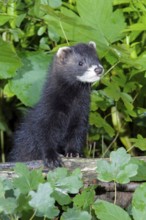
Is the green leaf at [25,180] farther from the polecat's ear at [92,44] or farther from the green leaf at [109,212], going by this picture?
the polecat's ear at [92,44]

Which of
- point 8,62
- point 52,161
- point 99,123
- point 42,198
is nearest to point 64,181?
point 42,198

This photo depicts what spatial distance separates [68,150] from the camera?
13.2 feet

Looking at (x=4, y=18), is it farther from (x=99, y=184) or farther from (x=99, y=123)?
(x=99, y=184)

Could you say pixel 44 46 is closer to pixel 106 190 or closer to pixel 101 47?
pixel 101 47

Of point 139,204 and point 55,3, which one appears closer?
point 139,204

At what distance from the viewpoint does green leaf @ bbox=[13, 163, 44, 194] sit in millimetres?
2525

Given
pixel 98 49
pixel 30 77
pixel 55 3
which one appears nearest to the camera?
pixel 55 3

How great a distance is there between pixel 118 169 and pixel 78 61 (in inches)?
60.4

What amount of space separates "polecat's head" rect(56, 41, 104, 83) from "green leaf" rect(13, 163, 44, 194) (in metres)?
1.37

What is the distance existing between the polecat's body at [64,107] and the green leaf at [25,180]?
123 centimetres

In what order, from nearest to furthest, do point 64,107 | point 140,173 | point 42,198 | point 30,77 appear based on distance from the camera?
1. point 42,198
2. point 140,173
3. point 64,107
4. point 30,77

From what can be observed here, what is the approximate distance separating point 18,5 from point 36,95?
686 millimetres

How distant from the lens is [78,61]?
4.02 metres

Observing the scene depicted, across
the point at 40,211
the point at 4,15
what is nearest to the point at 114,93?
the point at 4,15
